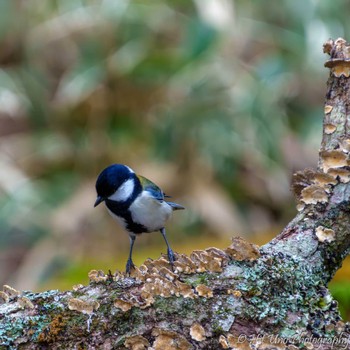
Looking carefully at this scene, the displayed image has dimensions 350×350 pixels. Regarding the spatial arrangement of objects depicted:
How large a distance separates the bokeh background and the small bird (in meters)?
1.40

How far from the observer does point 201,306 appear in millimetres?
1173

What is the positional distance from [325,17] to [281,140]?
691 millimetres

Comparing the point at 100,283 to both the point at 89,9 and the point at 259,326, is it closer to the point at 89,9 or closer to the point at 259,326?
the point at 259,326

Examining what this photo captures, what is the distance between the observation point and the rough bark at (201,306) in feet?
3.76

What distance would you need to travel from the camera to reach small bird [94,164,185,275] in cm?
197

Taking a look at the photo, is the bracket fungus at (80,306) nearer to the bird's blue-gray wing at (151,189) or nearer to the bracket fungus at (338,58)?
the bracket fungus at (338,58)

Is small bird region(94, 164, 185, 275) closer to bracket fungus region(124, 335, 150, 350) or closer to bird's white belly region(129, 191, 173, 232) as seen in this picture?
bird's white belly region(129, 191, 173, 232)

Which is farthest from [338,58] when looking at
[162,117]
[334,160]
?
[162,117]

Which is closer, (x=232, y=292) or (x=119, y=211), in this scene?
(x=232, y=292)

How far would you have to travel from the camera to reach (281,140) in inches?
152

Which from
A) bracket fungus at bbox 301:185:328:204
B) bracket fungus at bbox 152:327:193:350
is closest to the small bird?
bracket fungus at bbox 301:185:328:204

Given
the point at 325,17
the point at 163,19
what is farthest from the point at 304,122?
the point at 163,19

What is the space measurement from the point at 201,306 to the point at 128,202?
863 mm

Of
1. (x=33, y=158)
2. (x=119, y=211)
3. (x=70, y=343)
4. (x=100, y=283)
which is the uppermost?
(x=33, y=158)
